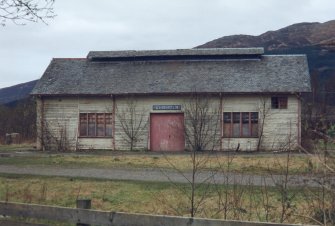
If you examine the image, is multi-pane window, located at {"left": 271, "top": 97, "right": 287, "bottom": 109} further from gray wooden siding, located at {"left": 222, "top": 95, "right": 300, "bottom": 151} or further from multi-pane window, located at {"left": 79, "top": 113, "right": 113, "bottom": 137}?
multi-pane window, located at {"left": 79, "top": 113, "right": 113, "bottom": 137}

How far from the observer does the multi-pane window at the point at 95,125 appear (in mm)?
29641

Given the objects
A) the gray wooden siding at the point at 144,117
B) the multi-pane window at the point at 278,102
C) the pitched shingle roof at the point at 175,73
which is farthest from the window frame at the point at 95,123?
the multi-pane window at the point at 278,102

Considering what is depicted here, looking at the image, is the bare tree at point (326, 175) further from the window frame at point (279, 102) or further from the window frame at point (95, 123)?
the window frame at point (95, 123)

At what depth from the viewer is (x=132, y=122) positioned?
29.2 meters

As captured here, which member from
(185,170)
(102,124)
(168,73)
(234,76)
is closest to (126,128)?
(102,124)

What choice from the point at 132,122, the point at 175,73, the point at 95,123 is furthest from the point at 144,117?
the point at 175,73

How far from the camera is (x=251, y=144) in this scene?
28.0 m

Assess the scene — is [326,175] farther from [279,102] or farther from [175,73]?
[175,73]

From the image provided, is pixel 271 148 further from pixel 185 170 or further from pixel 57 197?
pixel 57 197

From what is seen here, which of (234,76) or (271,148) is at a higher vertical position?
(234,76)

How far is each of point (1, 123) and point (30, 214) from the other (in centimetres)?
3537

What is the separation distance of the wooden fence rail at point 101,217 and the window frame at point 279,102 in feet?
72.3

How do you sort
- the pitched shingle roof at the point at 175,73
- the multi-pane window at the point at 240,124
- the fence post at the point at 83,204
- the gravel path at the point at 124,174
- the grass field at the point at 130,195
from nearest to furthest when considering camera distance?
the fence post at the point at 83,204
the grass field at the point at 130,195
the gravel path at the point at 124,174
the multi-pane window at the point at 240,124
the pitched shingle roof at the point at 175,73

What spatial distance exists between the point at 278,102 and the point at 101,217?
74.1 feet
